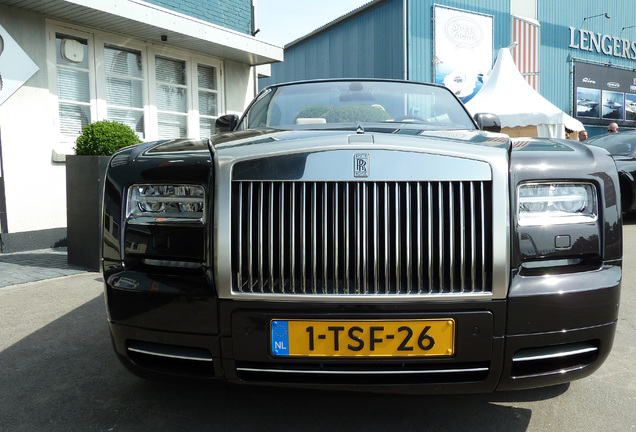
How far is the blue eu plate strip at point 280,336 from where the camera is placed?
1766 mm

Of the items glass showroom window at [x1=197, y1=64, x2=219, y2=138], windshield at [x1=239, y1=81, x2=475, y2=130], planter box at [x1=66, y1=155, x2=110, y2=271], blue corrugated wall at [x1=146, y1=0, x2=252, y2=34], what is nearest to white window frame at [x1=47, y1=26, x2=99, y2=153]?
blue corrugated wall at [x1=146, y1=0, x2=252, y2=34]

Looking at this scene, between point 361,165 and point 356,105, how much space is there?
1.62 m

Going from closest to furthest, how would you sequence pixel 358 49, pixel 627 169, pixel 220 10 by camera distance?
1. pixel 627 169
2. pixel 220 10
3. pixel 358 49

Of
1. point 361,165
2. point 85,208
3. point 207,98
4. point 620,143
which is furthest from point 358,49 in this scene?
point 361,165

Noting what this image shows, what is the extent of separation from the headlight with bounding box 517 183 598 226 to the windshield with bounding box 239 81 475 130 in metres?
1.17

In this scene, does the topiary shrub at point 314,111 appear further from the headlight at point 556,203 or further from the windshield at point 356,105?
the headlight at point 556,203

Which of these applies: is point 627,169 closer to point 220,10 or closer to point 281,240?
point 220,10

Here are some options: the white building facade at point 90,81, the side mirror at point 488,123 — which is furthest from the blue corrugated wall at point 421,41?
the side mirror at point 488,123

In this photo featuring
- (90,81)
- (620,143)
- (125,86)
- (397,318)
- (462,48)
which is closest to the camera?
(397,318)

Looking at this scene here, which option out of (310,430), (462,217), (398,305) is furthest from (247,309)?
(462,217)

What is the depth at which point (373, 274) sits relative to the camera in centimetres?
179

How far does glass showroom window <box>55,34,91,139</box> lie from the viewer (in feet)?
24.3

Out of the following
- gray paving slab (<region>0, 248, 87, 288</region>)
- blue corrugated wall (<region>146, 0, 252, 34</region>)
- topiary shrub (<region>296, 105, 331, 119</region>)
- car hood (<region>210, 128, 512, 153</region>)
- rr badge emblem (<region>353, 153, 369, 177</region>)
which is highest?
blue corrugated wall (<region>146, 0, 252, 34</region>)

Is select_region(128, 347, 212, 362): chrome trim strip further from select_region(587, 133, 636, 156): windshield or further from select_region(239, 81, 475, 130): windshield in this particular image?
select_region(587, 133, 636, 156): windshield
